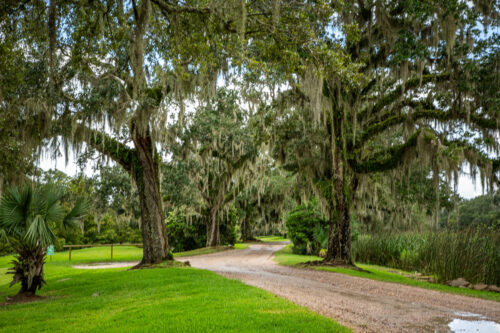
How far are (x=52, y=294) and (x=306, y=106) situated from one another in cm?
1114

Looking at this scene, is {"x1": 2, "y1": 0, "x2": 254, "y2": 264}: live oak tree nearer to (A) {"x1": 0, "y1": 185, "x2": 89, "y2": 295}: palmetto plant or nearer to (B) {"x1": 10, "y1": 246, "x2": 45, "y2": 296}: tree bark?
(A) {"x1": 0, "y1": 185, "x2": 89, "y2": 295}: palmetto plant

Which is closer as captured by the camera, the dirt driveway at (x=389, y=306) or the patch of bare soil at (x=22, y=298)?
the dirt driveway at (x=389, y=306)

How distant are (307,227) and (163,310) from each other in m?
17.9

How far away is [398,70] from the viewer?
12.1 meters

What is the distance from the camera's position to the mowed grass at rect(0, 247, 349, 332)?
461 cm

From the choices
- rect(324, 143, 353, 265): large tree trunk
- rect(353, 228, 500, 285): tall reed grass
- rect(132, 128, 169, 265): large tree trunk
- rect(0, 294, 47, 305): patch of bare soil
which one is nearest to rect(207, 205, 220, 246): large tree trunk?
rect(132, 128, 169, 265): large tree trunk

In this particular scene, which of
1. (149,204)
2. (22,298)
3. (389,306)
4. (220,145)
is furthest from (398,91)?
(22,298)

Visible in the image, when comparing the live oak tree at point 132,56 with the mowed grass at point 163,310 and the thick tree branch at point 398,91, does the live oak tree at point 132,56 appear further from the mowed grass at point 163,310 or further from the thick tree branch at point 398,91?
the thick tree branch at point 398,91

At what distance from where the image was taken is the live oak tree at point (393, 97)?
9.27 m

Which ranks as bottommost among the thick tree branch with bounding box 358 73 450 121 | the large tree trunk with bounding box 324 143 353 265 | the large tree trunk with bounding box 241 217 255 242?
the large tree trunk with bounding box 241 217 255 242

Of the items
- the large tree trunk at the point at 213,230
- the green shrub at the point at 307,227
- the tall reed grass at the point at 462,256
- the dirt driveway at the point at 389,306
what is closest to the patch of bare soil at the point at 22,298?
the dirt driveway at the point at 389,306

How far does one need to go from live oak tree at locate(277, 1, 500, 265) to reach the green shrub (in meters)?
6.19

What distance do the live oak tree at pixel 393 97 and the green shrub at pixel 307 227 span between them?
6.19 m

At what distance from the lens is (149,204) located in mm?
13117
